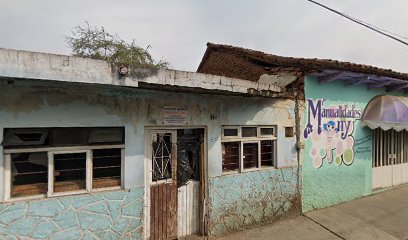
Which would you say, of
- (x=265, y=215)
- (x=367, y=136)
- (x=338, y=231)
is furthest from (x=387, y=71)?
(x=265, y=215)

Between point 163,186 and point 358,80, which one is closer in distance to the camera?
point 163,186

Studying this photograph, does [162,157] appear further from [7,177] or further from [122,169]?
[7,177]

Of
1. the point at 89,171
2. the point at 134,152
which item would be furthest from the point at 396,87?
the point at 89,171

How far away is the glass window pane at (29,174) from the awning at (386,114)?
350 inches

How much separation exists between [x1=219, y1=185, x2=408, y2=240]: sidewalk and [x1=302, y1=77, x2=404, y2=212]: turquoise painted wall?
1.11 feet

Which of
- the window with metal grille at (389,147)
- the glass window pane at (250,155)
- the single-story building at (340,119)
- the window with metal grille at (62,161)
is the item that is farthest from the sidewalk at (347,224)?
the window with metal grille at (62,161)

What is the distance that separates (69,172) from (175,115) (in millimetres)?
2162

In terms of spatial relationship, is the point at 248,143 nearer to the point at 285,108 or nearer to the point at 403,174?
the point at 285,108

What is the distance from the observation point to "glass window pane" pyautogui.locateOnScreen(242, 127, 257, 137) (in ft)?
21.2

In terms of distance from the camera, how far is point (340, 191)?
26.5 ft

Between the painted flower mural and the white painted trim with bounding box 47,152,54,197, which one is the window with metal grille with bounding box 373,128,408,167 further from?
the white painted trim with bounding box 47,152,54,197

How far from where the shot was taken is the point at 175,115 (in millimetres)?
5395

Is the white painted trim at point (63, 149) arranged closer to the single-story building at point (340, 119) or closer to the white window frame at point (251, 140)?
the white window frame at point (251, 140)

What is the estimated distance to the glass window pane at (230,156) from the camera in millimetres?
6234
